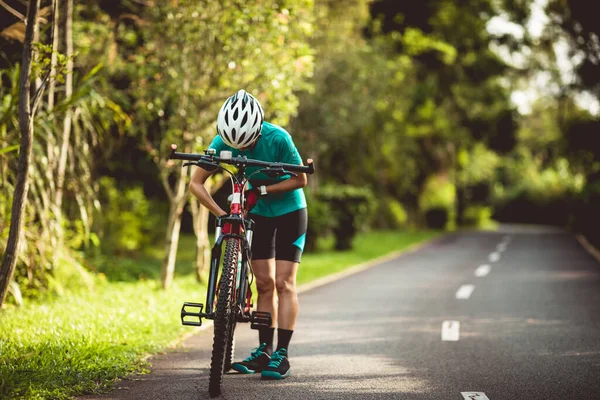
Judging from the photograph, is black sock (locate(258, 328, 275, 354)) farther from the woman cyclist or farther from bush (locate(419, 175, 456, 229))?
bush (locate(419, 175, 456, 229))

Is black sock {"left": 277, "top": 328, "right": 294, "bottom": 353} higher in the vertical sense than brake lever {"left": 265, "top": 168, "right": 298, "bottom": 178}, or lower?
lower

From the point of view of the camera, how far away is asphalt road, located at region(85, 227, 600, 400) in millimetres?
4949

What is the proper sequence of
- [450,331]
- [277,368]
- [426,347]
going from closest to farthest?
1. [277,368]
2. [426,347]
3. [450,331]

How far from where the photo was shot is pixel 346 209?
66.2 ft

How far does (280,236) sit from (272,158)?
589 millimetres

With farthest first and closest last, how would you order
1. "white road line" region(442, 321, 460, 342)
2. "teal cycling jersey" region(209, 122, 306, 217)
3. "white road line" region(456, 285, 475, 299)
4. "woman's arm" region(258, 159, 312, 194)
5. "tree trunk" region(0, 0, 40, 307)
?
1. "white road line" region(456, 285, 475, 299)
2. "white road line" region(442, 321, 460, 342)
3. "tree trunk" region(0, 0, 40, 307)
4. "teal cycling jersey" region(209, 122, 306, 217)
5. "woman's arm" region(258, 159, 312, 194)

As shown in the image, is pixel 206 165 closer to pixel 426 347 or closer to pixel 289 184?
pixel 289 184

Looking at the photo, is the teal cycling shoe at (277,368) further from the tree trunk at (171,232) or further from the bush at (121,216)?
the bush at (121,216)

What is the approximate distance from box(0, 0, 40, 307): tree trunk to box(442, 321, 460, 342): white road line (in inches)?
161

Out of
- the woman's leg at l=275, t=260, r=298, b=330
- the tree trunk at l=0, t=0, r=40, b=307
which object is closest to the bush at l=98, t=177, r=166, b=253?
the tree trunk at l=0, t=0, r=40, b=307

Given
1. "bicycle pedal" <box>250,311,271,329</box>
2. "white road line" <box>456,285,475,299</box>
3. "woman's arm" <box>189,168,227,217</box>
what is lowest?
"white road line" <box>456,285,475,299</box>

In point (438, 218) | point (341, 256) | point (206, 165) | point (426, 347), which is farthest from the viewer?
point (438, 218)

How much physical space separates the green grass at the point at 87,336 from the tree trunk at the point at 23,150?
0.62 meters

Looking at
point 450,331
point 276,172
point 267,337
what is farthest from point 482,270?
point 276,172
